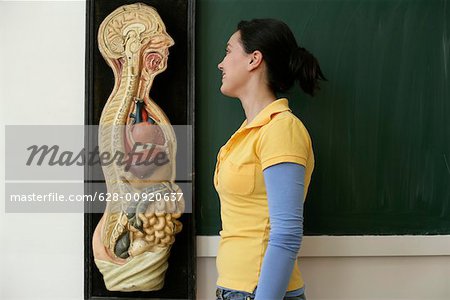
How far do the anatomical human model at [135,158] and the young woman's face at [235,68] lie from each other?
25 cm

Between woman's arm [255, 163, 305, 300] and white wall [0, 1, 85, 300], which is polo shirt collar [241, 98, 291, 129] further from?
white wall [0, 1, 85, 300]

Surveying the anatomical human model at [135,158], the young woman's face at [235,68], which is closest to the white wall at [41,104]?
the anatomical human model at [135,158]

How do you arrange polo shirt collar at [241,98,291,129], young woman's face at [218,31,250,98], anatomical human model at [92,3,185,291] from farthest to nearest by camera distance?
anatomical human model at [92,3,185,291], young woman's face at [218,31,250,98], polo shirt collar at [241,98,291,129]

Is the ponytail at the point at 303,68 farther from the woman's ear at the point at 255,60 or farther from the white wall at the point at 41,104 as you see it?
the white wall at the point at 41,104

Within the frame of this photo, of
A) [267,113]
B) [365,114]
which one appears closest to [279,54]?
[267,113]

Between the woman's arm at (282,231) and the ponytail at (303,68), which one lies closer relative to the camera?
the woman's arm at (282,231)

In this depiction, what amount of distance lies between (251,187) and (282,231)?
0.49ft

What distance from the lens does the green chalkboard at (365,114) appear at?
5.14 feet

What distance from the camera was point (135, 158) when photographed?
4.85 feet

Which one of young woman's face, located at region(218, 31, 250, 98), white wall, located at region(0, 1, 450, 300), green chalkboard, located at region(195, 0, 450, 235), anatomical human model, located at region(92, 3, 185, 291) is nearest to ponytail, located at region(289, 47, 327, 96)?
young woman's face, located at region(218, 31, 250, 98)

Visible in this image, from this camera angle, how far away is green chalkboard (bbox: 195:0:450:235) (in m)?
1.57

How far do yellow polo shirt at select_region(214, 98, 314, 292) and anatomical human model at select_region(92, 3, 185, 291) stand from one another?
283mm

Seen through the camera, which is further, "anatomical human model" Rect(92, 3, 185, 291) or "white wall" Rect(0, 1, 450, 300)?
"white wall" Rect(0, 1, 450, 300)

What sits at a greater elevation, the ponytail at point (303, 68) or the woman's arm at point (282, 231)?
the ponytail at point (303, 68)
